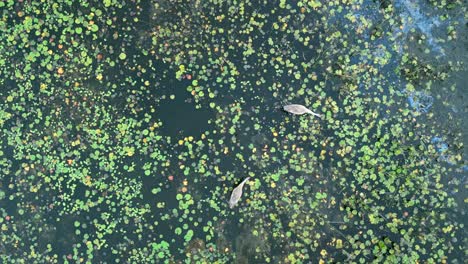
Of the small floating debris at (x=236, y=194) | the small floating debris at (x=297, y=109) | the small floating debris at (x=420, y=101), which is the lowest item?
the small floating debris at (x=236, y=194)

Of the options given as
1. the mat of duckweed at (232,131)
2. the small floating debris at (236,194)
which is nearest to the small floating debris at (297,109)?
the mat of duckweed at (232,131)

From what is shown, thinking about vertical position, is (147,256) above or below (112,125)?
below

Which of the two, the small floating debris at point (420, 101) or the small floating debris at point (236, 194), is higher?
the small floating debris at point (420, 101)

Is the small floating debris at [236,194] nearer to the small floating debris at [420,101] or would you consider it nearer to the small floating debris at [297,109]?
the small floating debris at [297,109]

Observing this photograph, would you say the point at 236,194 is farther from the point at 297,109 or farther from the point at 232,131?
the point at 297,109

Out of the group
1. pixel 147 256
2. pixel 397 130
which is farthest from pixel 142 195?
pixel 397 130

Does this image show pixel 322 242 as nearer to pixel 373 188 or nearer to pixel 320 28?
pixel 373 188

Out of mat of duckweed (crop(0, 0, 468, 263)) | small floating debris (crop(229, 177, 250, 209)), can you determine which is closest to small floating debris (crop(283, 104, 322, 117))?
mat of duckweed (crop(0, 0, 468, 263))

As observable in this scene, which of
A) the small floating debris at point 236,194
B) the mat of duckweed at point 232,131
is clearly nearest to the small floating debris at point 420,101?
the mat of duckweed at point 232,131
